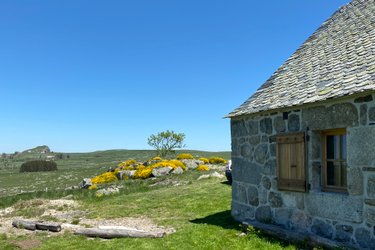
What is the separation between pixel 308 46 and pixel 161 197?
837 cm

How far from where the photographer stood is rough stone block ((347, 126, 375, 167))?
251 inches

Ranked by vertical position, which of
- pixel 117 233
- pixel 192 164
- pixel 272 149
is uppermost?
pixel 272 149

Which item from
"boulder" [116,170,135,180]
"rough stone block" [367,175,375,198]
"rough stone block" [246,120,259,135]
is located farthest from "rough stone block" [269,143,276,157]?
"boulder" [116,170,135,180]

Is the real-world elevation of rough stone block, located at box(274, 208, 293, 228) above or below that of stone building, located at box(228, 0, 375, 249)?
below

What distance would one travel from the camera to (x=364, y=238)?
6504 mm

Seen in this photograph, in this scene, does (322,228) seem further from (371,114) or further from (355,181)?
(371,114)

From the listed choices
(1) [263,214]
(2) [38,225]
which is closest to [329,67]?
(1) [263,214]

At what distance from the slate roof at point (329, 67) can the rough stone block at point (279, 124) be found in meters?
0.34

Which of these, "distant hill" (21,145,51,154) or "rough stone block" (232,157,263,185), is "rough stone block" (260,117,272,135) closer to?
"rough stone block" (232,157,263,185)

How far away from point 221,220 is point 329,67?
4.92 meters

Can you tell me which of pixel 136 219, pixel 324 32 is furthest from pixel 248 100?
pixel 136 219

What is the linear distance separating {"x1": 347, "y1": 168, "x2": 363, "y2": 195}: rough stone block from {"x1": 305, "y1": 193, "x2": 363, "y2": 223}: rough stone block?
125mm

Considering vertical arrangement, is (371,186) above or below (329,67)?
below

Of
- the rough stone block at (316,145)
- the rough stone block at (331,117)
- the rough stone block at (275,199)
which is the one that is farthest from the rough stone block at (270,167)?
the rough stone block at (331,117)
